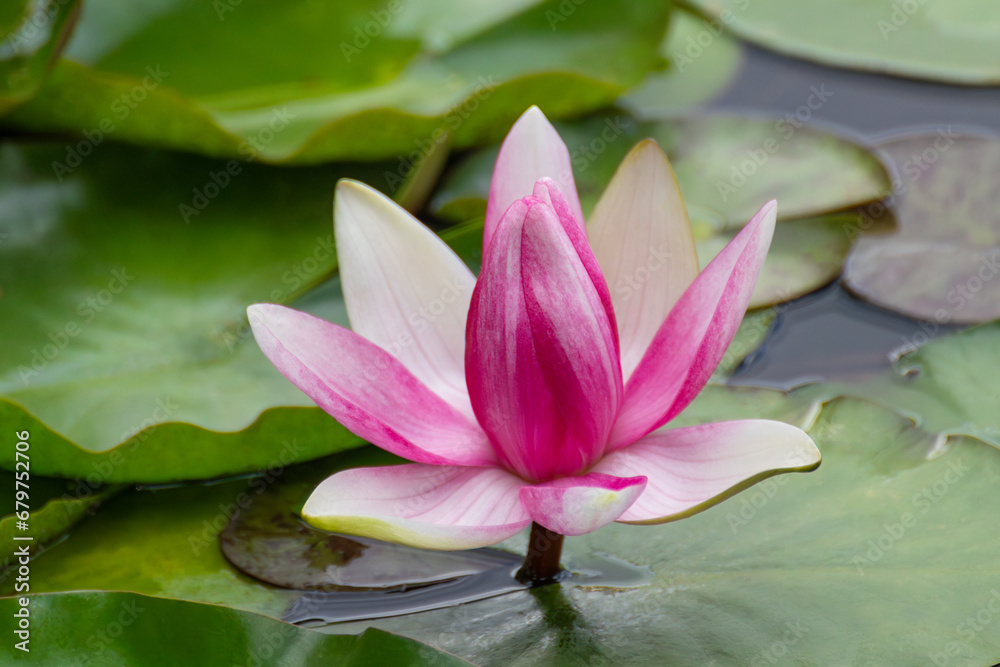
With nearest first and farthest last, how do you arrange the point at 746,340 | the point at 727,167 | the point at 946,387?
the point at 946,387 → the point at 746,340 → the point at 727,167

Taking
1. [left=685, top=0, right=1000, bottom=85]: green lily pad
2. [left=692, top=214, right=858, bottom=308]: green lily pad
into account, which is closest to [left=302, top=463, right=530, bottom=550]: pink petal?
[left=692, top=214, right=858, bottom=308]: green lily pad

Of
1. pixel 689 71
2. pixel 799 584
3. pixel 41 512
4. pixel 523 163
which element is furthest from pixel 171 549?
pixel 689 71

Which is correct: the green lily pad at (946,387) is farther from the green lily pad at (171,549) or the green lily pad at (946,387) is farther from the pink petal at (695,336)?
the green lily pad at (171,549)

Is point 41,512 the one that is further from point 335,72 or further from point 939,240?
point 939,240

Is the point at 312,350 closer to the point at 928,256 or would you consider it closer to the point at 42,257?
the point at 42,257

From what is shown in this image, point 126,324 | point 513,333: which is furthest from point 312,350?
point 126,324

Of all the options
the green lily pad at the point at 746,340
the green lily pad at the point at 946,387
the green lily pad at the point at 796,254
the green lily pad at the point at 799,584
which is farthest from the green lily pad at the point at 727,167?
the green lily pad at the point at 799,584
